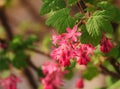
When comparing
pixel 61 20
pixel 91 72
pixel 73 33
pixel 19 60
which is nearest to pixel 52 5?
pixel 61 20

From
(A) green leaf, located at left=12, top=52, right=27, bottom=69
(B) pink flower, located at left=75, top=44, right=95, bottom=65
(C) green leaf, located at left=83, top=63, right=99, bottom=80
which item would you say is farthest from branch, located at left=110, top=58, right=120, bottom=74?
(A) green leaf, located at left=12, top=52, right=27, bottom=69

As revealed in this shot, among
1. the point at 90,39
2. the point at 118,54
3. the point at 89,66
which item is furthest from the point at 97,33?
the point at 89,66

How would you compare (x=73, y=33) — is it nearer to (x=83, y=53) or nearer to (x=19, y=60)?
(x=83, y=53)

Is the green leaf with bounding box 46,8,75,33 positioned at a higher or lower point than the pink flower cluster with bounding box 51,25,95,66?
higher

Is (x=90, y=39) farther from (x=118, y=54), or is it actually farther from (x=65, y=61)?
(x=118, y=54)

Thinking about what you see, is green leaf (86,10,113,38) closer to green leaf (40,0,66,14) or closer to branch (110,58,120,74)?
green leaf (40,0,66,14)

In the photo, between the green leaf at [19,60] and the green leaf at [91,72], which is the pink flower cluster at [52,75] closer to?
the green leaf at [91,72]
